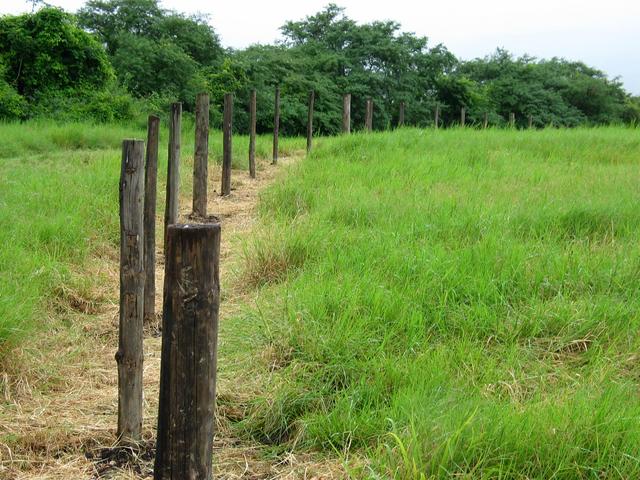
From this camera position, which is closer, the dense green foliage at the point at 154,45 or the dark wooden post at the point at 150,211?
the dark wooden post at the point at 150,211

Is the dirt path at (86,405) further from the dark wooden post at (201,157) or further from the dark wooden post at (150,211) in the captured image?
the dark wooden post at (201,157)

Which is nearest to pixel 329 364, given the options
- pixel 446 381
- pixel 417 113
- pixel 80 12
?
pixel 446 381

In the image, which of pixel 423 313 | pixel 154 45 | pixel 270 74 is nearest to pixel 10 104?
pixel 154 45

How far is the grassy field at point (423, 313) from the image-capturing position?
2639mm

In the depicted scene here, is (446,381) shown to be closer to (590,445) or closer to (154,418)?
(590,445)

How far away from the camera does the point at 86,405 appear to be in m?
3.42

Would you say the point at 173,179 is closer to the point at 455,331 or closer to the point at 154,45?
the point at 455,331

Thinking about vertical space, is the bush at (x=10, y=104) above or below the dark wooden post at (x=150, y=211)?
above

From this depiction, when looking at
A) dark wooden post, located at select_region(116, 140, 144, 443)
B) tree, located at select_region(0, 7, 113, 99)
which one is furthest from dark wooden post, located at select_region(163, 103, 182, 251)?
tree, located at select_region(0, 7, 113, 99)

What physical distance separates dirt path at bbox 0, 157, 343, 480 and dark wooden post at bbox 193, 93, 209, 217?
235 cm

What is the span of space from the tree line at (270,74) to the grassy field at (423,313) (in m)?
9.87

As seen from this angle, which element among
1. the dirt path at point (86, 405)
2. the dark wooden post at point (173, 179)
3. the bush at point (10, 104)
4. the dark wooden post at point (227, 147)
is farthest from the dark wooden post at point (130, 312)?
the bush at point (10, 104)

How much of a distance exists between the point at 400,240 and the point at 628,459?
2.84 m

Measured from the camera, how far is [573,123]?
1179 inches
